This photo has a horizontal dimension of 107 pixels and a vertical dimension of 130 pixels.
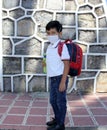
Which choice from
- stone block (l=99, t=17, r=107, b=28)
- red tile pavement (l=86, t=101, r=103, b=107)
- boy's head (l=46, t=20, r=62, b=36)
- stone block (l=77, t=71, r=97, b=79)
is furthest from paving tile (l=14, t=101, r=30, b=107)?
stone block (l=99, t=17, r=107, b=28)

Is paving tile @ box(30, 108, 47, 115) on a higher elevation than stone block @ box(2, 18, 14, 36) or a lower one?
lower

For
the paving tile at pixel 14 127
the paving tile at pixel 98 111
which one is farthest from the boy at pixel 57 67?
the paving tile at pixel 98 111

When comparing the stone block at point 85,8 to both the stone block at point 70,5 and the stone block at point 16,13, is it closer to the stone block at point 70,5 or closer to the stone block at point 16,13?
the stone block at point 70,5

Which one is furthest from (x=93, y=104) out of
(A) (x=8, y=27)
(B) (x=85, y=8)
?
(A) (x=8, y=27)

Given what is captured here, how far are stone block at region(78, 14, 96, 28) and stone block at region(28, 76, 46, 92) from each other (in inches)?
51.0

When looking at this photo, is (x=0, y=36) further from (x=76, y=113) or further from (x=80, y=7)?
(x=76, y=113)

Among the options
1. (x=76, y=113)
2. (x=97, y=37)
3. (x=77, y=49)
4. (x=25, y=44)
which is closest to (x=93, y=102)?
(x=76, y=113)

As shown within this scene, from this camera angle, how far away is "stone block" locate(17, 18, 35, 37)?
636 cm

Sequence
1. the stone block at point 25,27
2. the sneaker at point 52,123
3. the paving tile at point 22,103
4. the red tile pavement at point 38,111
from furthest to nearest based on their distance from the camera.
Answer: the stone block at point 25,27, the paving tile at point 22,103, the red tile pavement at point 38,111, the sneaker at point 52,123

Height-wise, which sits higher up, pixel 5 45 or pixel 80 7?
pixel 80 7

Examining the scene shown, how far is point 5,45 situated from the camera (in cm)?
640

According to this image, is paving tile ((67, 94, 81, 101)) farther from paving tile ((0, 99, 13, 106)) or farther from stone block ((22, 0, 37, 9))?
stone block ((22, 0, 37, 9))

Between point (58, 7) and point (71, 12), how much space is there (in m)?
0.27

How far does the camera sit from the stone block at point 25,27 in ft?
20.9
